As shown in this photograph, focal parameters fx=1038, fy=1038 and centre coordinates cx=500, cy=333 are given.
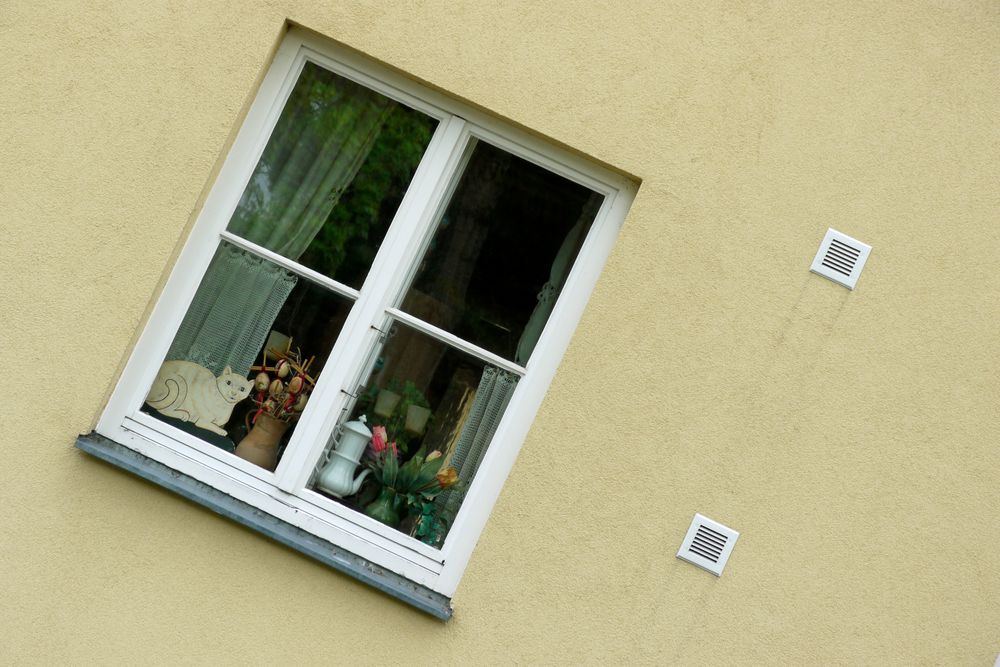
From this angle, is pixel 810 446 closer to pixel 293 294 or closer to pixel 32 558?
pixel 293 294

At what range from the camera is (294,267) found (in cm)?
363

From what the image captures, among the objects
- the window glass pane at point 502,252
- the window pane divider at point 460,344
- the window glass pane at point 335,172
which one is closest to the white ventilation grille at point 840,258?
the window glass pane at point 502,252

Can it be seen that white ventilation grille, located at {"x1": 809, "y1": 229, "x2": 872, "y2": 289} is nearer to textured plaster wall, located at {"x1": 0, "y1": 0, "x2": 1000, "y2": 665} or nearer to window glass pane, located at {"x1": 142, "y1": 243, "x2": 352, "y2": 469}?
textured plaster wall, located at {"x1": 0, "y1": 0, "x2": 1000, "y2": 665}

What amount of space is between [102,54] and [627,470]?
2264mm

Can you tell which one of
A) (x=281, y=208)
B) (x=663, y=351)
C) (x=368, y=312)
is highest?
(x=663, y=351)

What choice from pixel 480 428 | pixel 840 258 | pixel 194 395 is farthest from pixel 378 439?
pixel 840 258

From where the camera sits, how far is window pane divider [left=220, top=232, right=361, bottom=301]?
362 centimetres

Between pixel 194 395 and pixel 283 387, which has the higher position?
pixel 283 387

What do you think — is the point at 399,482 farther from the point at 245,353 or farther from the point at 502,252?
the point at 502,252

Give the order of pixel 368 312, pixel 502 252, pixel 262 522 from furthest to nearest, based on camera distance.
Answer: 1. pixel 502 252
2. pixel 368 312
3. pixel 262 522

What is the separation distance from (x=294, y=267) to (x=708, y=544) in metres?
1.72

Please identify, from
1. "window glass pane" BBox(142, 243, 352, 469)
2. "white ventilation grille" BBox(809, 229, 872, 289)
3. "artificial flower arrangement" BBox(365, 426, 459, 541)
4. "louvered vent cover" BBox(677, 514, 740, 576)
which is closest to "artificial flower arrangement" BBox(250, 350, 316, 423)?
"window glass pane" BBox(142, 243, 352, 469)

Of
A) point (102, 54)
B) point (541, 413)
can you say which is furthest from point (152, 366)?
point (541, 413)

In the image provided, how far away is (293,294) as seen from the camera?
3660 millimetres
